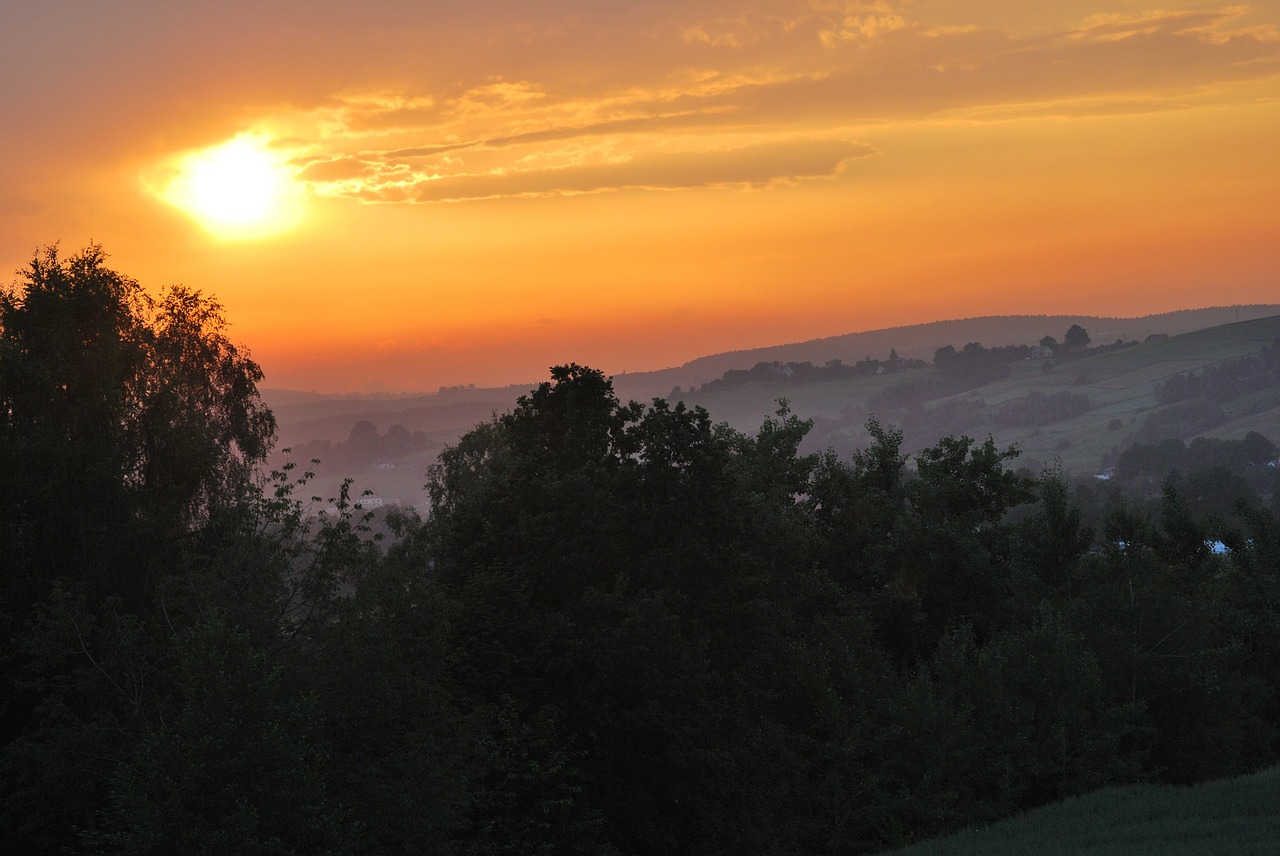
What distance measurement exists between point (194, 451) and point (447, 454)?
27.0 metres

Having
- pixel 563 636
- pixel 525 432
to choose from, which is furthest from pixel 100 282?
pixel 563 636

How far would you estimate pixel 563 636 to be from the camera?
34.8 meters

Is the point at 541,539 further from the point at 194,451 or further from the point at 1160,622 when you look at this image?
the point at 1160,622

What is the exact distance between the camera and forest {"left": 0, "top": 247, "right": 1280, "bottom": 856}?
85.9 feet

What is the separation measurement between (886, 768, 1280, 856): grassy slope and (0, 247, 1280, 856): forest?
10.5ft

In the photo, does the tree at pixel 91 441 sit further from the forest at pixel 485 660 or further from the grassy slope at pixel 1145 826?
the grassy slope at pixel 1145 826

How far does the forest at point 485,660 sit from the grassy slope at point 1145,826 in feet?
10.5

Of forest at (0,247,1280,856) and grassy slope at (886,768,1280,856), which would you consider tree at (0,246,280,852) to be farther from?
grassy slope at (886,768,1280,856)

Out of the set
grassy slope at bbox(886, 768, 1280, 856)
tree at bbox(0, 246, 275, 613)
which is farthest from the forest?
grassy slope at bbox(886, 768, 1280, 856)

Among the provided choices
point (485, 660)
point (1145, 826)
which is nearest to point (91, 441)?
point (485, 660)

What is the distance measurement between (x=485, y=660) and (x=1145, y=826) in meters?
20.2

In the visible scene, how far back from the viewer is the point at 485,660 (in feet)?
114

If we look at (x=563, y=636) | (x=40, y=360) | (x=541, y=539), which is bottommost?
(x=563, y=636)

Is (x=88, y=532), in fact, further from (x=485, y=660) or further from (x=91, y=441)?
(x=485, y=660)
